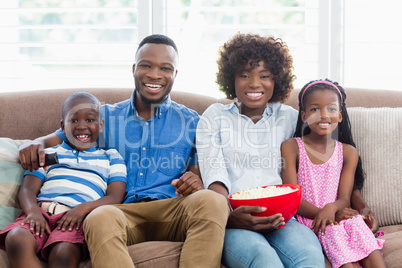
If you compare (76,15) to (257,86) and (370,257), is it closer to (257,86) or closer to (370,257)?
(257,86)

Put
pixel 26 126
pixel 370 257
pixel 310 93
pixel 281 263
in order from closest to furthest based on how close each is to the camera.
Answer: pixel 281 263 < pixel 370 257 < pixel 310 93 < pixel 26 126

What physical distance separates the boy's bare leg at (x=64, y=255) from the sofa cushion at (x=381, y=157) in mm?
1168

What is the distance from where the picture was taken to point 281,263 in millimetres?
1411

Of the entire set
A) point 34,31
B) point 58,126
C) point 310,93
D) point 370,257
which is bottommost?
point 370,257

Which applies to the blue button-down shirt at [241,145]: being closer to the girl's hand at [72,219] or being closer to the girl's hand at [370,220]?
the girl's hand at [370,220]

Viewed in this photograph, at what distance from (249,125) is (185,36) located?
1.07 metres

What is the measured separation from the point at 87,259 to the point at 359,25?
214 cm

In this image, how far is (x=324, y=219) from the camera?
5.36ft

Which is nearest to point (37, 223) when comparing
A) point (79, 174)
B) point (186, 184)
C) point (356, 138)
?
point (79, 174)

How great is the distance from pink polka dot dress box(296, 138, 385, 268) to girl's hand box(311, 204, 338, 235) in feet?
0.06

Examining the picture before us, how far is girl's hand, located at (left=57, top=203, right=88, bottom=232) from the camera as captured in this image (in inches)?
60.6

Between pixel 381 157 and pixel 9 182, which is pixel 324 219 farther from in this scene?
pixel 9 182

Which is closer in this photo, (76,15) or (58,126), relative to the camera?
(58,126)

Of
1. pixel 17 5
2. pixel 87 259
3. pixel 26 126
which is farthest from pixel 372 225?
pixel 17 5
